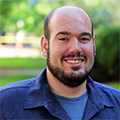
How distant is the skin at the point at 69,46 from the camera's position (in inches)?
83.5

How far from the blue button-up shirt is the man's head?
0.20 metres

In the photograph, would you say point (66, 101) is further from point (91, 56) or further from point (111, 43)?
point (111, 43)

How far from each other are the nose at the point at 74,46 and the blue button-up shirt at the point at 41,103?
398mm

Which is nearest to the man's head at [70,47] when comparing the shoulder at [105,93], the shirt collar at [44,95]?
the shirt collar at [44,95]

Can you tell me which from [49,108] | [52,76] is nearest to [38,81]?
[52,76]

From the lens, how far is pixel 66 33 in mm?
2121

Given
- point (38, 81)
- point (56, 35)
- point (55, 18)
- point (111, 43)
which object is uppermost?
point (55, 18)

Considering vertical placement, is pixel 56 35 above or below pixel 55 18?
below

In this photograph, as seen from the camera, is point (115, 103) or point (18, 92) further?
point (115, 103)

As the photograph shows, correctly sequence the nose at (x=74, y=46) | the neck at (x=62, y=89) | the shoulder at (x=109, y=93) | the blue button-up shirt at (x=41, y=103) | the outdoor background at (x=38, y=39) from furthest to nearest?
the outdoor background at (x=38, y=39), the shoulder at (x=109, y=93), the neck at (x=62, y=89), the nose at (x=74, y=46), the blue button-up shirt at (x=41, y=103)

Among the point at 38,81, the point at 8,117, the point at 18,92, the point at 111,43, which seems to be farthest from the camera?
the point at 111,43

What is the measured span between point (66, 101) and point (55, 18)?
738 millimetres

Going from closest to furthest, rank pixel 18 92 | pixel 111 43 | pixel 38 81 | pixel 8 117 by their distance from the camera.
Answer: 1. pixel 8 117
2. pixel 18 92
3. pixel 38 81
4. pixel 111 43

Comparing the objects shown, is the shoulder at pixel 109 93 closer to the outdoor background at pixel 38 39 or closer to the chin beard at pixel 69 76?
the chin beard at pixel 69 76
